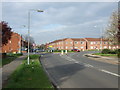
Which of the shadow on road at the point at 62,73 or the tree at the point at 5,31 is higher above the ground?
the tree at the point at 5,31

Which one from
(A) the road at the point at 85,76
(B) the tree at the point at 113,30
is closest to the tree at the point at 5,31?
(A) the road at the point at 85,76

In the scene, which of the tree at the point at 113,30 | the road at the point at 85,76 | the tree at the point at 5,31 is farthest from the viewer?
the tree at the point at 113,30

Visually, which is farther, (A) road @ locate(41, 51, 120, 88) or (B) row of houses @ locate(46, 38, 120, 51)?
(B) row of houses @ locate(46, 38, 120, 51)

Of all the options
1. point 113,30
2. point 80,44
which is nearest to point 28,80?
point 113,30

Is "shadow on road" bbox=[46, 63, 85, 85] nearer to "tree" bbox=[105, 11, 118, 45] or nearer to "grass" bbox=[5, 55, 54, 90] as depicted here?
"grass" bbox=[5, 55, 54, 90]

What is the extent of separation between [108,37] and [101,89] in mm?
31054

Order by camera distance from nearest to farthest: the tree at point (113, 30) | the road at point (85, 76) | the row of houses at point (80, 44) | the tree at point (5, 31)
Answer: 1. the road at point (85, 76)
2. the tree at point (5, 31)
3. the tree at point (113, 30)
4. the row of houses at point (80, 44)

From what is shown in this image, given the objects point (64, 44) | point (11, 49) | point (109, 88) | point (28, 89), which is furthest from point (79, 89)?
point (64, 44)

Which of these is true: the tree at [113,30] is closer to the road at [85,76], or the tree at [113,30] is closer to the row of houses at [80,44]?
the road at [85,76]

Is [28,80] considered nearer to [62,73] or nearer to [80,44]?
[62,73]

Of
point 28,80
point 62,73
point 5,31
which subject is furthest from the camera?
point 5,31

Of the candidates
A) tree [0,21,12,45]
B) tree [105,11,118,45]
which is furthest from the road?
tree [105,11,118,45]

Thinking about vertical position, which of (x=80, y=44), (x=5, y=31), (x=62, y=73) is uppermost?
(x=5, y=31)

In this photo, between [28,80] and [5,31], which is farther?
[5,31]
